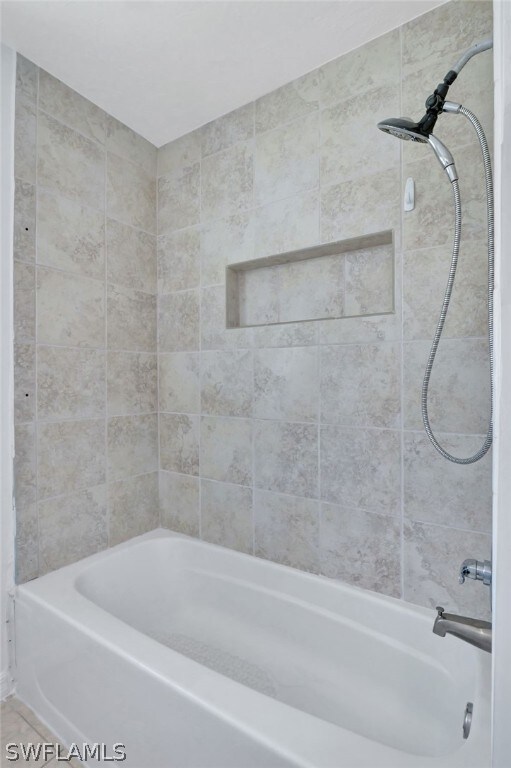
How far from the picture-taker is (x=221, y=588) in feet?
5.41

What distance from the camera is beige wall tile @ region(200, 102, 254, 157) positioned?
5.44ft

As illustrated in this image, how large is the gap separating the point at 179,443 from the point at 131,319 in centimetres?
64

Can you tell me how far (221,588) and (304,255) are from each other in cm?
145

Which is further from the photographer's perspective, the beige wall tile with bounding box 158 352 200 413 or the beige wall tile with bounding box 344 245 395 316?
the beige wall tile with bounding box 158 352 200 413

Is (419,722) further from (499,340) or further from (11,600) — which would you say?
(11,600)

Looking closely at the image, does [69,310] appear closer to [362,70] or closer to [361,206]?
[361,206]

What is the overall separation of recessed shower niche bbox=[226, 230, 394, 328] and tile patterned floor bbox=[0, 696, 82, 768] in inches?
62.9

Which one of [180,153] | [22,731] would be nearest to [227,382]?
[180,153]

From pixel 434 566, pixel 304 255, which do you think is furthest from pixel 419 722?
pixel 304 255

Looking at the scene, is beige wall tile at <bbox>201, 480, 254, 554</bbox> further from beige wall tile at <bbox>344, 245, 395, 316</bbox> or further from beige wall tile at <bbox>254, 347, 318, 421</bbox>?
beige wall tile at <bbox>344, 245, 395, 316</bbox>

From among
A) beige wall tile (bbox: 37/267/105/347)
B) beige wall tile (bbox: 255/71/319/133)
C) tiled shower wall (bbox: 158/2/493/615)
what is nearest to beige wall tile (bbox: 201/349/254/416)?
tiled shower wall (bbox: 158/2/493/615)

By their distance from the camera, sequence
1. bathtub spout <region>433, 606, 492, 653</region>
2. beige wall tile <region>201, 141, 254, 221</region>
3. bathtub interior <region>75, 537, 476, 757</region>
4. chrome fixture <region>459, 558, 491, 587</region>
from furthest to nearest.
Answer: beige wall tile <region>201, 141, 254, 221</region> → bathtub interior <region>75, 537, 476, 757</region> → bathtub spout <region>433, 606, 492, 653</region> → chrome fixture <region>459, 558, 491, 587</region>

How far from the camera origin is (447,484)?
4.07 ft

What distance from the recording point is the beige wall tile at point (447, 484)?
1.19m
